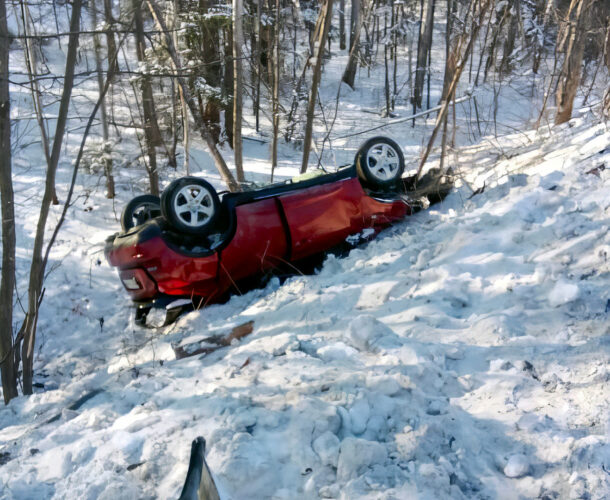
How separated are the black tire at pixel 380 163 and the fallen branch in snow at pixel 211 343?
110 inches

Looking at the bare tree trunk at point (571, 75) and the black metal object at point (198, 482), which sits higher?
the bare tree trunk at point (571, 75)

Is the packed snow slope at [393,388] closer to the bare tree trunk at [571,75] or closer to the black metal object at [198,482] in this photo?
the black metal object at [198,482]

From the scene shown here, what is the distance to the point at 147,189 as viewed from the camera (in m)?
13.8

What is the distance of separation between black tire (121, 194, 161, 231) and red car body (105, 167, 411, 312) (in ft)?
1.55

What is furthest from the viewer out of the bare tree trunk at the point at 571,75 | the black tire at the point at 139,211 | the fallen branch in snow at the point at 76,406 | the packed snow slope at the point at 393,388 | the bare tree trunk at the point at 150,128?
the bare tree trunk at the point at 150,128

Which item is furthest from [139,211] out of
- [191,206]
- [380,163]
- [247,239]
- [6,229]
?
[380,163]

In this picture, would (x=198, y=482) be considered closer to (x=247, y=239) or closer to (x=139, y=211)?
(x=247, y=239)

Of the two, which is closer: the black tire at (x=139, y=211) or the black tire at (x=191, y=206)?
the black tire at (x=191, y=206)

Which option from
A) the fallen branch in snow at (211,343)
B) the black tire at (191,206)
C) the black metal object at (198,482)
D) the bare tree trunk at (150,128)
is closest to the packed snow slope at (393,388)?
the fallen branch in snow at (211,343)

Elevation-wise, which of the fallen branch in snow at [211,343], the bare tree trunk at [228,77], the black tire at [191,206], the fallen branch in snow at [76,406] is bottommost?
the fallen branch in snow at [211,343]

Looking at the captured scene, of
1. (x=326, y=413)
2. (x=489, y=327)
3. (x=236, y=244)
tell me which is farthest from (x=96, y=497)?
(x=236, y=244)

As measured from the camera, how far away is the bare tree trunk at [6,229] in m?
5.14

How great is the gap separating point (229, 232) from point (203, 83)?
9.48m

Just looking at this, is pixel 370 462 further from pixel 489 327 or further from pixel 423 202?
pixel 423 202
